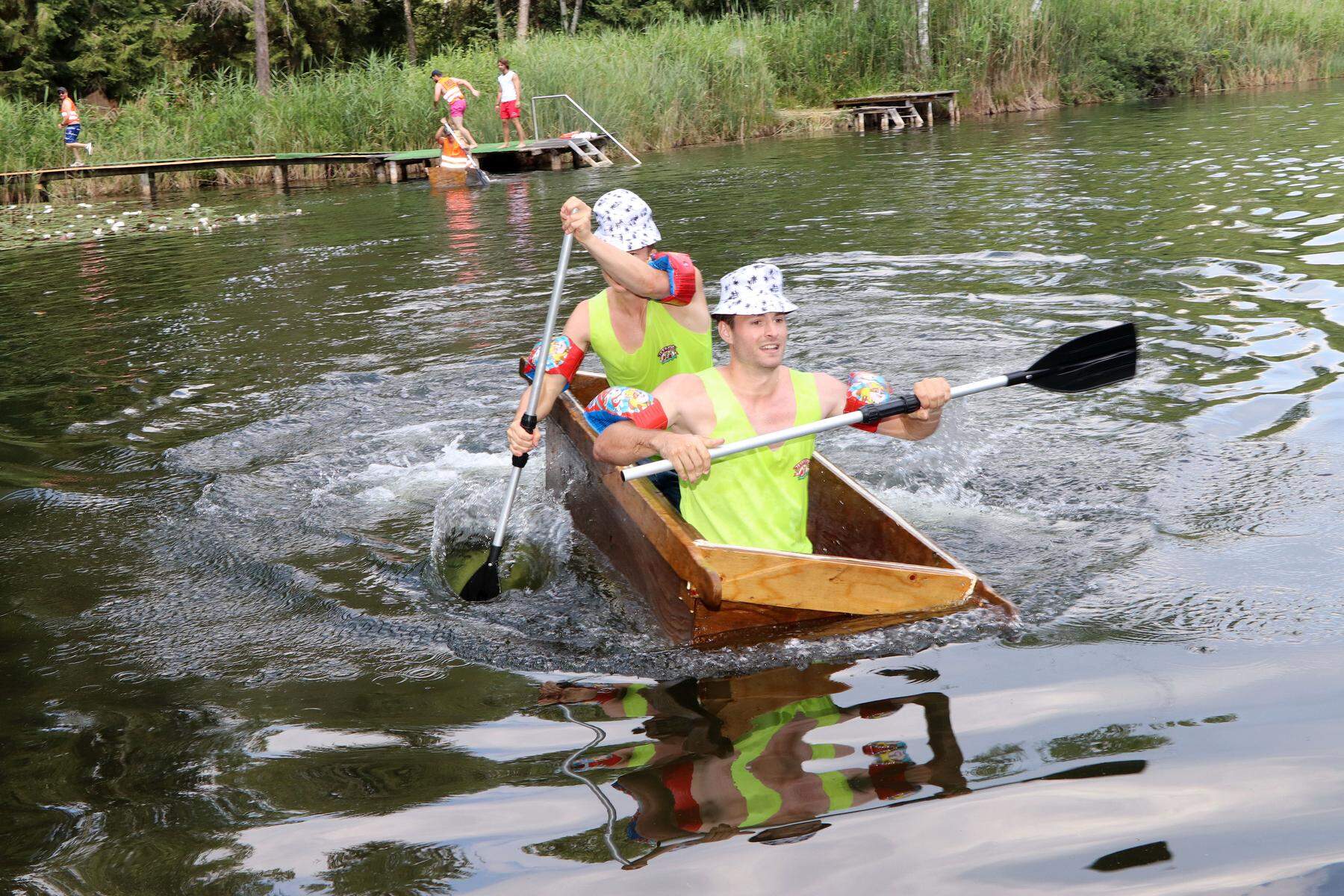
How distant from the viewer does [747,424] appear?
4.55 meters

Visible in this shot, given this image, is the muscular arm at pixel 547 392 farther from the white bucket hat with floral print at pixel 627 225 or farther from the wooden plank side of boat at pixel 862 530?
the wooden plank side of boat at pixel 862 530

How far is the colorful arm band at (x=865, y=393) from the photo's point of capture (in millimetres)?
4621

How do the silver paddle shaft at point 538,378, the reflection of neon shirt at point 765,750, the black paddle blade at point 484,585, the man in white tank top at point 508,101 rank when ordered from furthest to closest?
the man in white tank top at point 508,101
the silver paddle shaft at point 538,378
the black paddle blade at point 484,585
the reflection of neon shirt at point 765,750

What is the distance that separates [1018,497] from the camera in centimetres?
584

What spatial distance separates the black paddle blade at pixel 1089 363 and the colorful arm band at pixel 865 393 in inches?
27.7

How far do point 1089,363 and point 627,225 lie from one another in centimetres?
201

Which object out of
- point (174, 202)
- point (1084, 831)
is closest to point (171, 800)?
point (1084, 831)

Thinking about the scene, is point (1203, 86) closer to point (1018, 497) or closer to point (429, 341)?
point (429, 341)

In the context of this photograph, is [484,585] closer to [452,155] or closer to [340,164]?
[452,155]

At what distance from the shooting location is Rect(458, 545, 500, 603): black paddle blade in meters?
5.24

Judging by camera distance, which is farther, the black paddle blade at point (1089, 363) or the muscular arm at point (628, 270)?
the muscular arm at point (628, 270)

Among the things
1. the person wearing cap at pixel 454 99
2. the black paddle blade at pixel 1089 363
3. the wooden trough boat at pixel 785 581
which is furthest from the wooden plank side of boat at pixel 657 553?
the person wearing cap at pixel 454 99

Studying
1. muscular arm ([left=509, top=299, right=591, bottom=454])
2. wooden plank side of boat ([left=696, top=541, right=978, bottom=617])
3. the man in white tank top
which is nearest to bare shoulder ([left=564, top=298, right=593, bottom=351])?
muscular arm ([left=509, top=299, right=591, bottom=454])

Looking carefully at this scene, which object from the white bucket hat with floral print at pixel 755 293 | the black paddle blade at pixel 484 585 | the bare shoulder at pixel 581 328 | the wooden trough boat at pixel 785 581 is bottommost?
the black paddle blade at pixel 484 585
